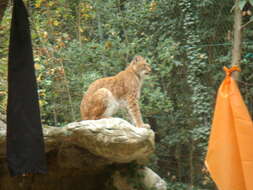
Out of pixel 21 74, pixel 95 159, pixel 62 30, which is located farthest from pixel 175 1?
pixel 21 74

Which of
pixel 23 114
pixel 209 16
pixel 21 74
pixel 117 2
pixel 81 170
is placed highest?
pixel 117 2

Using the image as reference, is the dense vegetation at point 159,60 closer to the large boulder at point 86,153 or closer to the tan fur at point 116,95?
the tan fur at point 116,95

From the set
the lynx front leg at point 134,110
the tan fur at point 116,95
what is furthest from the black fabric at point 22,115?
the lynx front leg at point 134,110

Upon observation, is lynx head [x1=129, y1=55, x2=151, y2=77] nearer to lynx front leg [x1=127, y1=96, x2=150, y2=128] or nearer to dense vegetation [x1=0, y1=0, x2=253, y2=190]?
lynx front leg [x1=127, y1=96, x2=150, y2=128]

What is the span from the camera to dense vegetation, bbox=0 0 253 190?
543 centimetres

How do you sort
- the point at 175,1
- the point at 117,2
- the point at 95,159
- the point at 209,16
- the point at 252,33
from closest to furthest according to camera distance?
the point at 95,159 < the point at 252,33 < the point at 209,16 < the point at 175,1 < the point at 117,2

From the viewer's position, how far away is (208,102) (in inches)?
212

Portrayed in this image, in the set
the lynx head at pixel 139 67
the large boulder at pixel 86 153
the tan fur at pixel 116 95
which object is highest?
the lynx head at pixel 139 67

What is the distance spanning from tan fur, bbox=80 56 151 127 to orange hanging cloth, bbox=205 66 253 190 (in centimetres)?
185

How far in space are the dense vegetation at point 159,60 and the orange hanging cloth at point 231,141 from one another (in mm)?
2351

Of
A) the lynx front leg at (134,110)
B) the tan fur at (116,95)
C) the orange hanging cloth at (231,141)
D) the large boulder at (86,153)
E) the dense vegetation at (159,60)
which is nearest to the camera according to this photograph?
the orange hanging cloth at (231,141)

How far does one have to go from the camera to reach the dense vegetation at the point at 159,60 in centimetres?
543

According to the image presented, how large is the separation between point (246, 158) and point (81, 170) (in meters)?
2.69

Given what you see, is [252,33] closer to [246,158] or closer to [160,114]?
[160,114]
